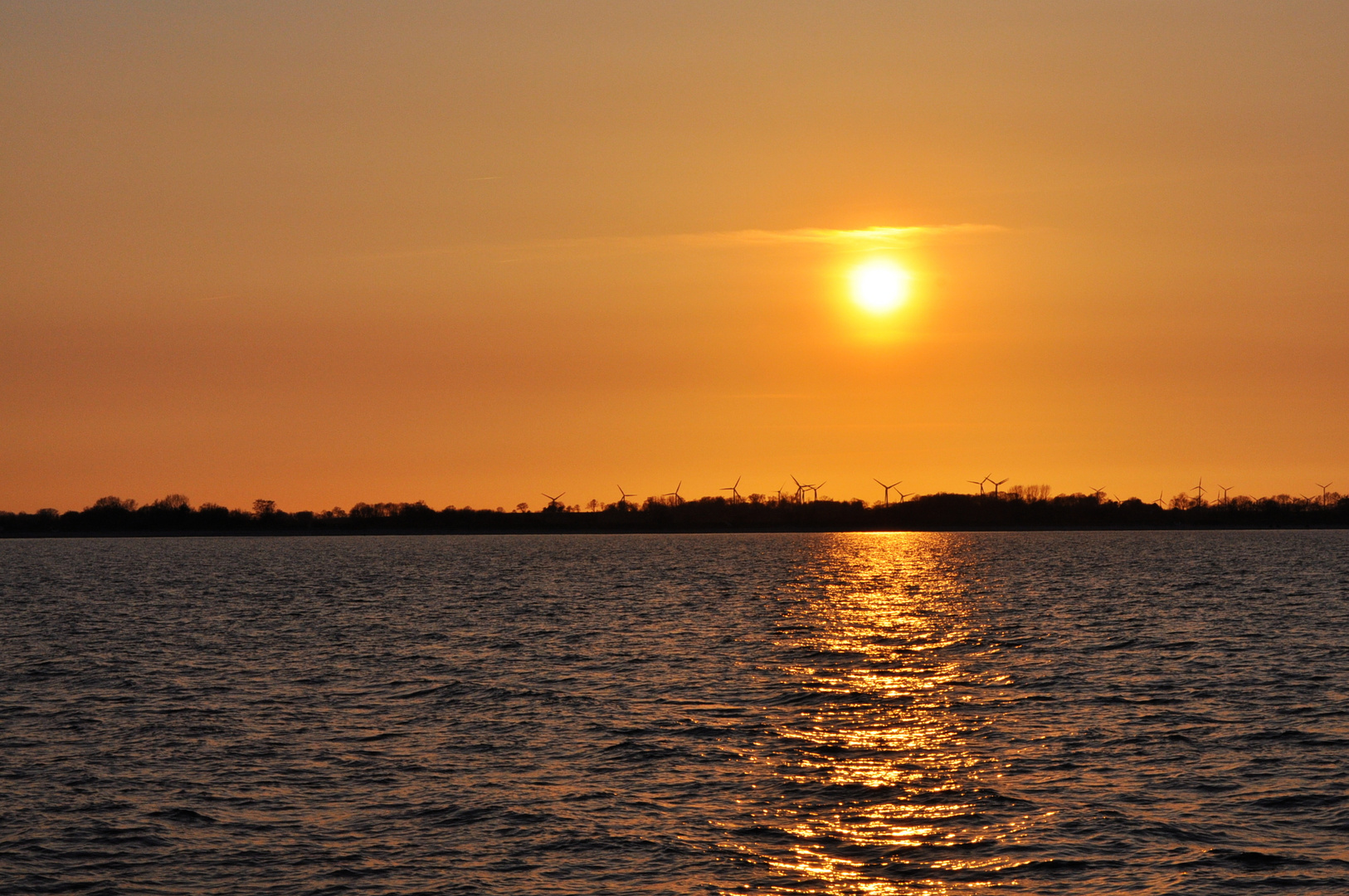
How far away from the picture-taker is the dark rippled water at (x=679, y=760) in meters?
29.2

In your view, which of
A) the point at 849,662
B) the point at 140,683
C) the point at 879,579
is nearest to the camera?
the point at 140,683

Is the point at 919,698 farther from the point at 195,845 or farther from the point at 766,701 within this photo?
the point at 195,845

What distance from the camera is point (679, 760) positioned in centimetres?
4059

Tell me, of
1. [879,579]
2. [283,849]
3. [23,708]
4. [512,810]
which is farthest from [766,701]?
[879,579]

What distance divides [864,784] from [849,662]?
1241 inches

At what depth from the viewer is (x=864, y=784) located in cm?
3738

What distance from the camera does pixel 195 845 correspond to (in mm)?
31297

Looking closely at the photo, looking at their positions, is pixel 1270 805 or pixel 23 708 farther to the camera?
pixel 23 708

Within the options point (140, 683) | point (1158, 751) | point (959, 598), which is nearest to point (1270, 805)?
point (1158, 751)

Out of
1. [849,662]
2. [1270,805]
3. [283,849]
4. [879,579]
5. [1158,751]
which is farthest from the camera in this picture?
[879,579]

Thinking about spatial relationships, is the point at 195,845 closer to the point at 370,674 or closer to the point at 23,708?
the point at 23,708

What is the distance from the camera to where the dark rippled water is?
29.2 metres

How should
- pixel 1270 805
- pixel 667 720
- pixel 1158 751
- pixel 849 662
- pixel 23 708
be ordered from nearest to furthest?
1. pixel 1270 805
2. pixel 1158 751
3. pixel 667 720
4. pixel 23 708
5. pixel 849 662

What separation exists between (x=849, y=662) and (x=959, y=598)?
57917 millimetres
